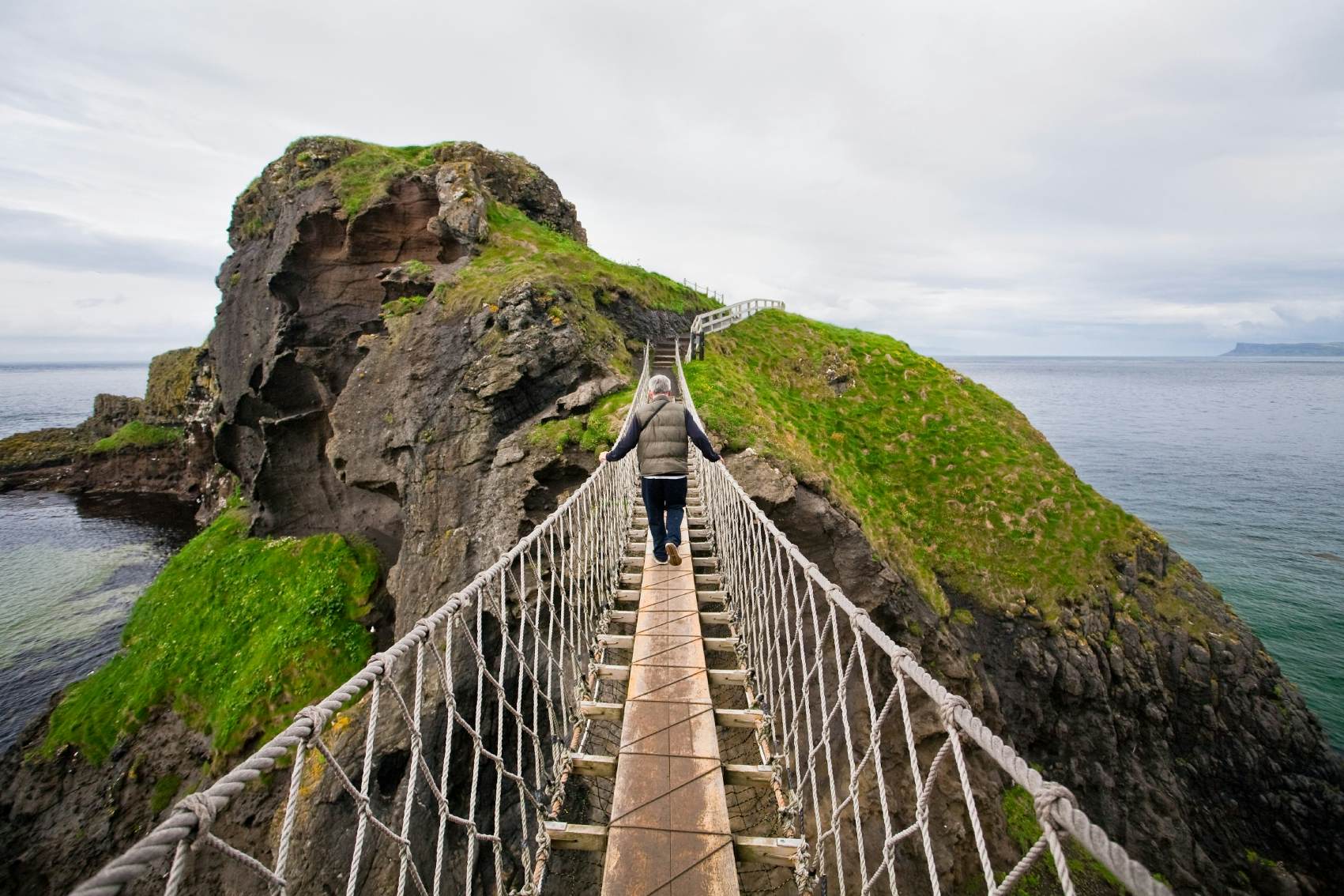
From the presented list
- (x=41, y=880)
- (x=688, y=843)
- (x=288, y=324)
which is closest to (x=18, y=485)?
(x=288, y=324)

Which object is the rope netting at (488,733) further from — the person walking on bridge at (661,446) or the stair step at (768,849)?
the stair step at (768,849)

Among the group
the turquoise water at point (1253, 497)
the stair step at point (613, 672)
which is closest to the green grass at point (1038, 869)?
the stair step at point (613, 672)

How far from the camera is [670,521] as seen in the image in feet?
21.2

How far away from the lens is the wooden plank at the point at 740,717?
3896 millimetres

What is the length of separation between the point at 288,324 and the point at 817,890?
61.3ft

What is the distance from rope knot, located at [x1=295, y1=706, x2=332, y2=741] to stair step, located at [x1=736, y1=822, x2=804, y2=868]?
2122 millimetres

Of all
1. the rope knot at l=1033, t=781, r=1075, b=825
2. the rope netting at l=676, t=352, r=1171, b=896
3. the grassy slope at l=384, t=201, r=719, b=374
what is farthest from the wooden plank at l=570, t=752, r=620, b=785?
the grassy slope at l=384, t=201, r=719, b=374

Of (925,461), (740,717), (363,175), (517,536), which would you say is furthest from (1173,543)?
(363,175)

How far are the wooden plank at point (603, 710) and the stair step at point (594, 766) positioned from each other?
1.37 feet

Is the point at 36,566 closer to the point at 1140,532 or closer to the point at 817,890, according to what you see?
the point at 817,890

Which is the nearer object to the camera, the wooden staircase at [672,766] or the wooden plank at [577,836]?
the wooden staircase at [672,766]

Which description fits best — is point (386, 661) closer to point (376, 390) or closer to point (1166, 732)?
point (376, 390)

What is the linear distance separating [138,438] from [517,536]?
41496 millimetres

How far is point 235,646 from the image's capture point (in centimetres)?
1341
